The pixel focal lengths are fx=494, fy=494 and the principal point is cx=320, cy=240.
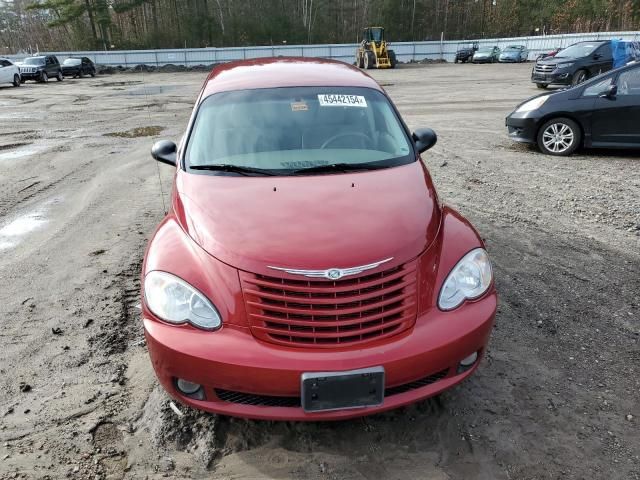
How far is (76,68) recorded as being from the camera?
1341 inches

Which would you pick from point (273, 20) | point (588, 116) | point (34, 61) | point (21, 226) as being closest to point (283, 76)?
point (21, 226)

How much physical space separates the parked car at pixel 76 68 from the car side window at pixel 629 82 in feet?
114

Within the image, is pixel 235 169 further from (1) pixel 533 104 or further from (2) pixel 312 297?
(1) pixel 533 104

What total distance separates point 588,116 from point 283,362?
8.10 m

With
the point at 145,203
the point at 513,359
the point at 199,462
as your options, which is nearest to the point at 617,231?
the point at 513,359

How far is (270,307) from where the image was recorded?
7.61 ft

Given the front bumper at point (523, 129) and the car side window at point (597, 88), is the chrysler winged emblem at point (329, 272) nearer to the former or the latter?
the front bumper at point (523, 129)

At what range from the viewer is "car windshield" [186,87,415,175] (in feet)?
11.1

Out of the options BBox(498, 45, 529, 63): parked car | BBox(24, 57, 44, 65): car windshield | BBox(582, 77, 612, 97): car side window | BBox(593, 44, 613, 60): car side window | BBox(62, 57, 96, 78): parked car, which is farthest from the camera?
BBox(498, 45, 529, 63): parked car

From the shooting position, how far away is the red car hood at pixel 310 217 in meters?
2.41

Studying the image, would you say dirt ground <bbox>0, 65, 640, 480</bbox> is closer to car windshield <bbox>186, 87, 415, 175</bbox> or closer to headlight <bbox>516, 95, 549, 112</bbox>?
car windshield <bbox>186, 87, 415, 175</bbox>

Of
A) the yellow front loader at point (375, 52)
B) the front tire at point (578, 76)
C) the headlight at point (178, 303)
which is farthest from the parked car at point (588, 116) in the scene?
the yellow front loader at point (375, 52)

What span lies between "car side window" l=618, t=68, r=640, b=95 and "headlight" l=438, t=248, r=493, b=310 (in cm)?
721

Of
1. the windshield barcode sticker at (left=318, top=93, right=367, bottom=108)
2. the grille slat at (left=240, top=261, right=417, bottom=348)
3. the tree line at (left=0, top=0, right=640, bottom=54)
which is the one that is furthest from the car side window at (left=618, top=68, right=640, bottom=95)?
the tree line at (left=0, top=0, right=640, bottom=54)
